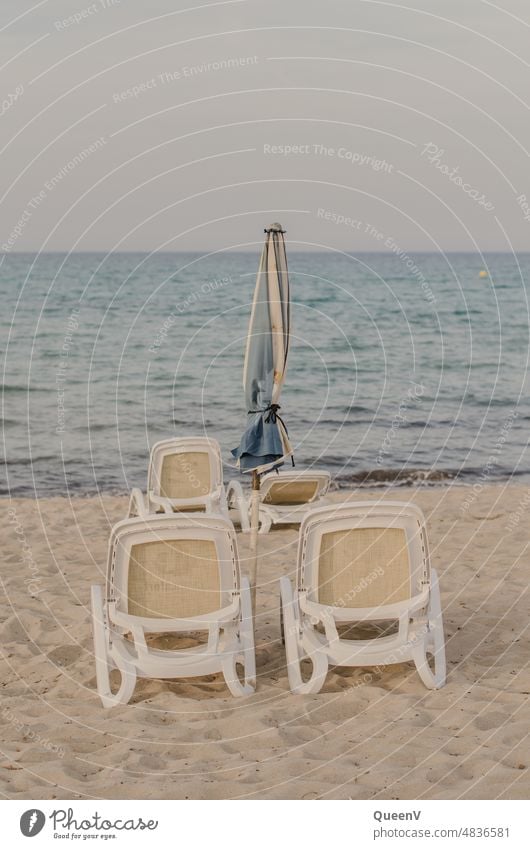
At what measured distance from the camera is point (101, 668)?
224 inches

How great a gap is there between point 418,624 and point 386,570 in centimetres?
37

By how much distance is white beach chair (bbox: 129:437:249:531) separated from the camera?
9.77 meters

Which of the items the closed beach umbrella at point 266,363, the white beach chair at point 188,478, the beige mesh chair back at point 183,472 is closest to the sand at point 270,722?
the closed beach umbrella at point 266,363

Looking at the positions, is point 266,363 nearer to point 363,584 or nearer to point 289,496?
point 363,584

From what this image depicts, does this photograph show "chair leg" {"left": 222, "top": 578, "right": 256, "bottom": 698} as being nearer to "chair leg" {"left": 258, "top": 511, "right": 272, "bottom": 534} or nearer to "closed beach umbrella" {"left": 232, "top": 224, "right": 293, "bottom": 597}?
"closed beach umbrella" {"left": 232, "top": 224, "right": 293, "bottom": 597}

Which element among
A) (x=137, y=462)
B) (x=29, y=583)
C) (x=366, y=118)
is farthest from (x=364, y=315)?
(x=29, y=583)

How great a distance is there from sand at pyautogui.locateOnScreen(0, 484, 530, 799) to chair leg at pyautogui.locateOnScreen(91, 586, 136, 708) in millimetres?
83

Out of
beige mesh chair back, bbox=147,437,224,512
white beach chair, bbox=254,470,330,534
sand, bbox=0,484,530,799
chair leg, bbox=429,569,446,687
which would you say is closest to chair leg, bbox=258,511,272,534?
white beach chair, bbox=254,470,330,534

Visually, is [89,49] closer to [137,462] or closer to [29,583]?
[137,462]

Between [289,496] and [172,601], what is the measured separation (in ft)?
13.9

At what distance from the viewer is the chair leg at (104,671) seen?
18.4ft

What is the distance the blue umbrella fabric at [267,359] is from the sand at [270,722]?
1294 mm

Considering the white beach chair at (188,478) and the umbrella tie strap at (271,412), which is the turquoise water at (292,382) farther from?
the white beach chair at (188,478)

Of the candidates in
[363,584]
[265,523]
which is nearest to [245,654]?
[363,584]
